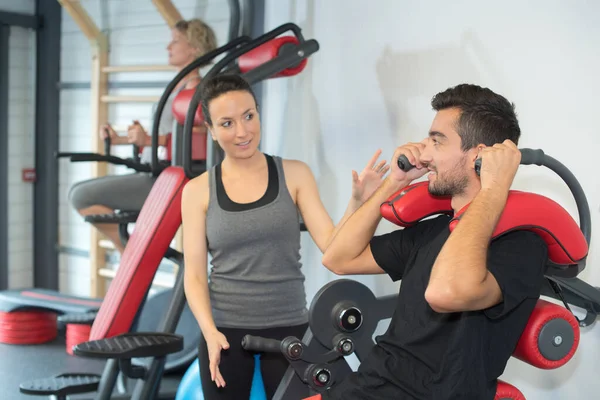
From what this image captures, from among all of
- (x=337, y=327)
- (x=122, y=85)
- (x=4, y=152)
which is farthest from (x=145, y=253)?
(x=4, y=152)

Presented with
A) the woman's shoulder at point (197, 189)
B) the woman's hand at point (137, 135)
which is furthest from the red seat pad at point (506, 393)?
the woman's hand at point (137, 135)

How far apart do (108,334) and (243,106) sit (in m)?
1.34

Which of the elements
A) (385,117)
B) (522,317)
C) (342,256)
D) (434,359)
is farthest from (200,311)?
(385,117)

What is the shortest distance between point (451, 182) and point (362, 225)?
0.30m

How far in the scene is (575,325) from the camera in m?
1.76

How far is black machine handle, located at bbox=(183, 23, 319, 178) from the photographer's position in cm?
303

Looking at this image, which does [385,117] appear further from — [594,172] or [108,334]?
[108,334]

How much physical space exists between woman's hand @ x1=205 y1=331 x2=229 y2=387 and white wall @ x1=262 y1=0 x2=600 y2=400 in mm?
981

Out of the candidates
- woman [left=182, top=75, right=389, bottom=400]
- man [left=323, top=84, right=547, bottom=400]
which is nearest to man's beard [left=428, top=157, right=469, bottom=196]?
man [left=323, top=84, right=547, bottom=400]

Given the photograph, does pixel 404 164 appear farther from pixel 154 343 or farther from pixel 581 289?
pixel 154 343

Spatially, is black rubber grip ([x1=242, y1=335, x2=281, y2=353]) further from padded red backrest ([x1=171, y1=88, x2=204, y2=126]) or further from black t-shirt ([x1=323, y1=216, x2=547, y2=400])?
padded red backrest ([x1=171, y1=88, x2=204, y2=126])

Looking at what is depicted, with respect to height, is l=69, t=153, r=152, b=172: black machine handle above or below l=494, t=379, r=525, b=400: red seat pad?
above

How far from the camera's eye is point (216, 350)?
2127 millimetres

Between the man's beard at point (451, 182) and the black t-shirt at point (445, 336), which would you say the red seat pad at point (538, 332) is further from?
the man's beard at point (451, 182)
